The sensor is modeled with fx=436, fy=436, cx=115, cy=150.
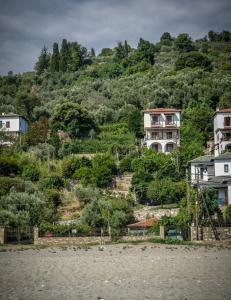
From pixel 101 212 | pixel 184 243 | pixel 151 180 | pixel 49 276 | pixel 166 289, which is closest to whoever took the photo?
pixel 166 289

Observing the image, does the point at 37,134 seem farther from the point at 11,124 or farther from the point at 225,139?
the point at 225,139

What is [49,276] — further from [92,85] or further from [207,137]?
[92,85]

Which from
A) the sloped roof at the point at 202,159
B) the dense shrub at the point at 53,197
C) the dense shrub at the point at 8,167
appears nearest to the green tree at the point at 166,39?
the sloped roof at the point at 202,159

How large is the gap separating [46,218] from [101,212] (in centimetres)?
485

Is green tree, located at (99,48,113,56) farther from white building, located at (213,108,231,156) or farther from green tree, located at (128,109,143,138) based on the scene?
white building, located at (213,108,231,156)

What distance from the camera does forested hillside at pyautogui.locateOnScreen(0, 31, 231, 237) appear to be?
42.2 m

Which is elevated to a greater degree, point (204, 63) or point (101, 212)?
point (204, 63)

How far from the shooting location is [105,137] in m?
58.9

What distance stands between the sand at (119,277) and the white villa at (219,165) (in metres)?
14.3

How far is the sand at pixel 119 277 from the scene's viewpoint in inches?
473

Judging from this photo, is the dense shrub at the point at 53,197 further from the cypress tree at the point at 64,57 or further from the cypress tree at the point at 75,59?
the cypress tree at the point at 75,59

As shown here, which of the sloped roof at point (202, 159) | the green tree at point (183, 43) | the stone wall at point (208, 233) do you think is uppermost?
the green tree at point (183, 43)

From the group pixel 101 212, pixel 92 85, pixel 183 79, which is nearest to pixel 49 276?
pixel 101 212

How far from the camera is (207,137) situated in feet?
200
